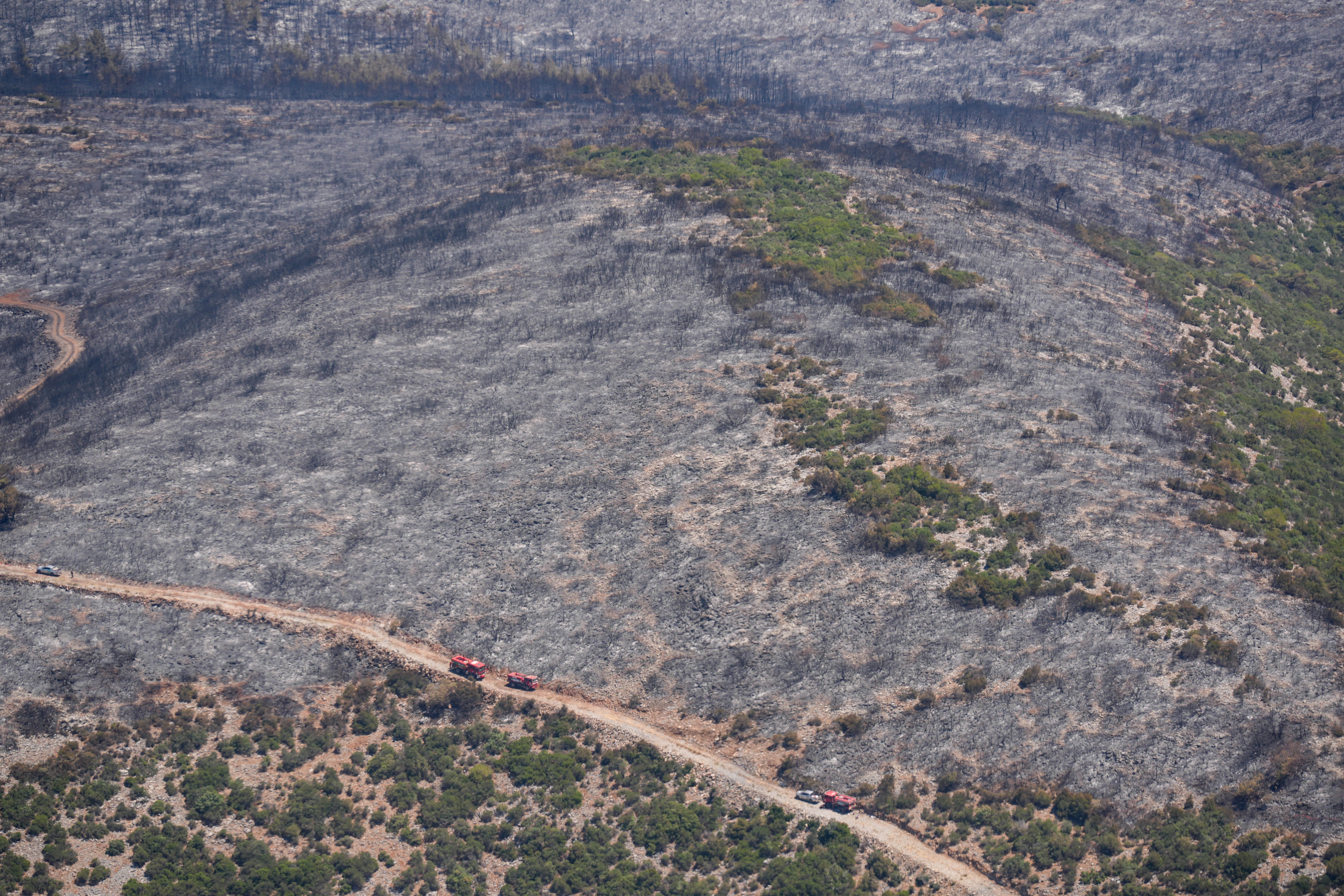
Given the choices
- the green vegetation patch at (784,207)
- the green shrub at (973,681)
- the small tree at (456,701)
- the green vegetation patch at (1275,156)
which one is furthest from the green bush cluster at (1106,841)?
the green vegetation patch at (1275,156)

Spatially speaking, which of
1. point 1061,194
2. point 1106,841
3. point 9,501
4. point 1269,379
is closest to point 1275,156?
point 1061,194

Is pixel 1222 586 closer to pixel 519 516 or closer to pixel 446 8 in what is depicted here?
pixel 519 516

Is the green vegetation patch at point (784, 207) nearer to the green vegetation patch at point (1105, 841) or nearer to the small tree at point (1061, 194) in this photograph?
the small tree at point (1061, 194)

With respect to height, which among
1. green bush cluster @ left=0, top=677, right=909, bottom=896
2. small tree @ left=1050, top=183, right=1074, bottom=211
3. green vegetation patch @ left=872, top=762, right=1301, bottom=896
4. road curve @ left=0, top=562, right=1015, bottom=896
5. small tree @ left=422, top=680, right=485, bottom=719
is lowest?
green bush cluster @ left=0, top=677, right=909, bottom=896

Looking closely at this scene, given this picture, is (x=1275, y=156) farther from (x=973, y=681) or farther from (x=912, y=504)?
(x=973, y=681)

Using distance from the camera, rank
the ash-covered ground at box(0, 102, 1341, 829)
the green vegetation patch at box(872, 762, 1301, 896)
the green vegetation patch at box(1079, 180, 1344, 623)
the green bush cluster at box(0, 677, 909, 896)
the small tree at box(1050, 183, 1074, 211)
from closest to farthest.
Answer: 1. the green vegetation patch at box(872, 762, 1301, 896)
2. the green bush cluster at box(0, 677, 909, 896)
3. the ash-covered ground at box(0, 102, 1341, 829)
4. the green vegetation patch at box(1079, 180, 1344, 623)
5. the small tree at box(1050, 183, 1074, 211)

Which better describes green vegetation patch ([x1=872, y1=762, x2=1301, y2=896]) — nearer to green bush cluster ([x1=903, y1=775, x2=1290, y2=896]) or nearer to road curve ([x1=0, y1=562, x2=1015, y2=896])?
green bush cluster ([x1=903, y1=775, x2=1290, y2=896])

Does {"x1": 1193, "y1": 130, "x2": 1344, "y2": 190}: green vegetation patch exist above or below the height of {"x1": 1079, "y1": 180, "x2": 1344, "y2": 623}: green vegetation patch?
above

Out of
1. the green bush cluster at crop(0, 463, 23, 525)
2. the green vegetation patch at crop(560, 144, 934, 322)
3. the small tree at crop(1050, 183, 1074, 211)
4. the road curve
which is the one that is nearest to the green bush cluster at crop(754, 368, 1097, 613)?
the road curve
